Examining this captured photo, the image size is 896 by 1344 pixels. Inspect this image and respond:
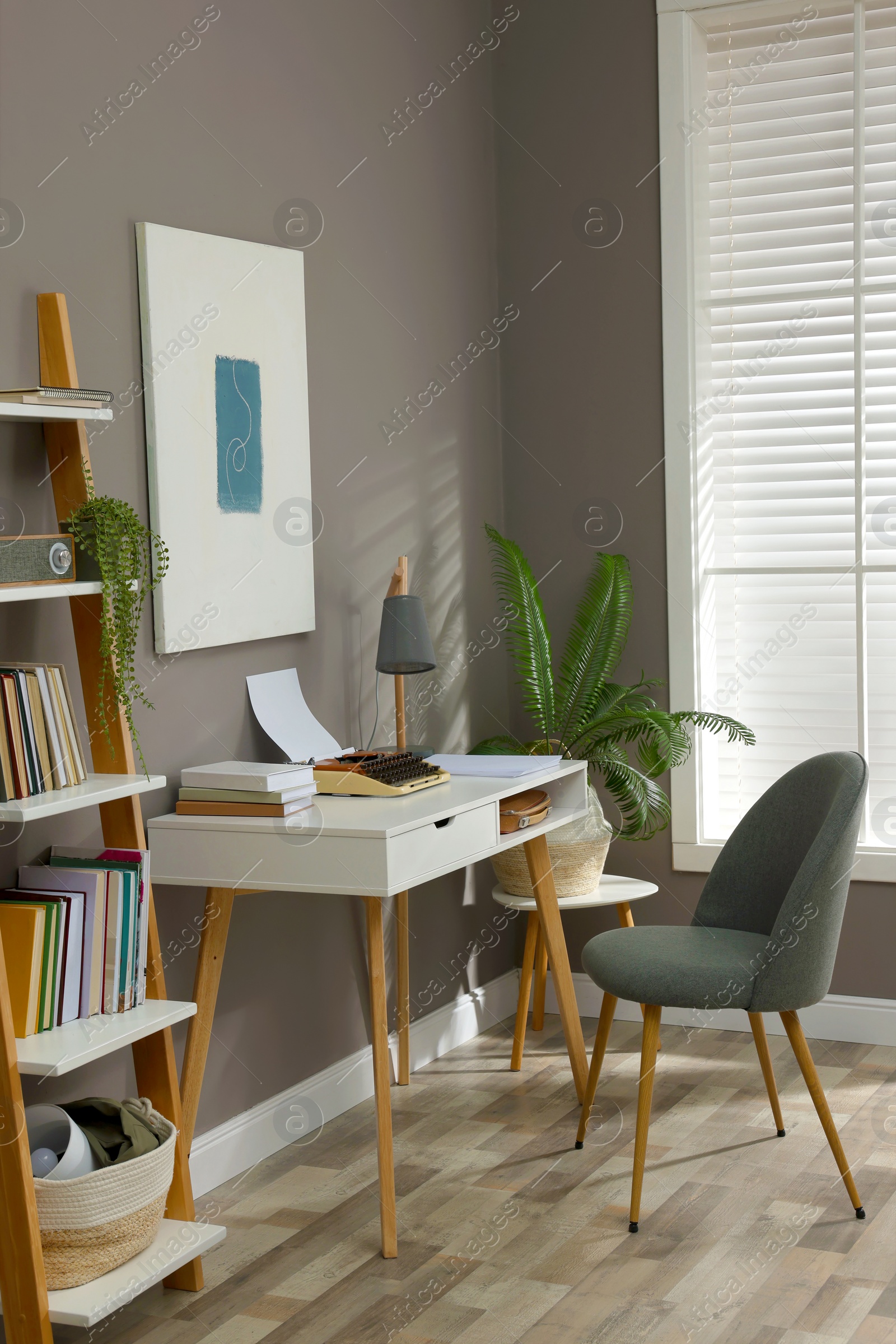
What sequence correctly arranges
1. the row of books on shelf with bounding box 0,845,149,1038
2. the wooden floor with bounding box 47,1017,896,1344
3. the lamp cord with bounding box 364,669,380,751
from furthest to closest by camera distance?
the lamp cord with bounding box 364,669,380,751 < the wooden floor with bounding box 47,1017,896,1344 < the row of books on shelf with bounding box 0,845,149,1038

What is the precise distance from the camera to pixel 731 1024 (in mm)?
3770

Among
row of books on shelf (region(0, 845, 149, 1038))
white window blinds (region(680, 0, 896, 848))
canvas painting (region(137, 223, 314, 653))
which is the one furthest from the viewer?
white window blinds (region(680, 0, 896, 848))

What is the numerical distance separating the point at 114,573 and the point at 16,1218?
0.99 meters

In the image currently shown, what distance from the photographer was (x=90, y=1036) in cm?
214

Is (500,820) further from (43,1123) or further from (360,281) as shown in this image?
(360,281)

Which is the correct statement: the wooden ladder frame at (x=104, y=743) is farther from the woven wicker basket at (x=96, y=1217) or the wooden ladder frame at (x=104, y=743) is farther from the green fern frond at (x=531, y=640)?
the green fern frond at (x=531, y=640)

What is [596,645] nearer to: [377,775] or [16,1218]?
[377,775]

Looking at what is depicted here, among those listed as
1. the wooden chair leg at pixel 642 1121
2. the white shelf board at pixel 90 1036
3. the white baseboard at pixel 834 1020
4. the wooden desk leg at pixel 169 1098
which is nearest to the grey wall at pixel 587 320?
the white baseboard at pixel 834 1020

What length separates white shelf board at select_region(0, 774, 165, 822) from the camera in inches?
79.4

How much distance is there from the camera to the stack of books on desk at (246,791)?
254cm

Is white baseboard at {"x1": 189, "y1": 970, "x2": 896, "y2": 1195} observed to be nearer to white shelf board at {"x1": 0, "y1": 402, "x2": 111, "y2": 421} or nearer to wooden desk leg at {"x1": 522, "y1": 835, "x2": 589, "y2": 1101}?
wooden desk leg at {"x1": 522, "y1": 835, "x2": 589, "y2": 1101}

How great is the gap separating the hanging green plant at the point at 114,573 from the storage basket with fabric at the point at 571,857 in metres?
1.41

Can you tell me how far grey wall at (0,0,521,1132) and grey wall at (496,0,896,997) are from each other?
0.35 ft

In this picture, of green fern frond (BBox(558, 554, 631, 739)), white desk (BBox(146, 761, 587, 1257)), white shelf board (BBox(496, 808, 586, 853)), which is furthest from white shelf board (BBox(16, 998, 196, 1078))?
green fern frond (BBox(558, 554, 631, 739))
